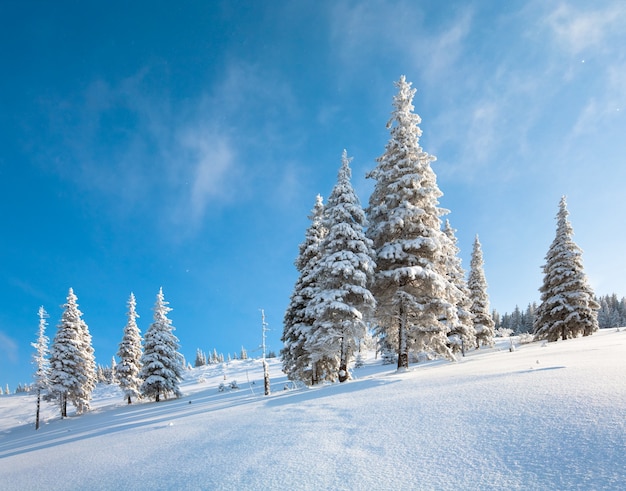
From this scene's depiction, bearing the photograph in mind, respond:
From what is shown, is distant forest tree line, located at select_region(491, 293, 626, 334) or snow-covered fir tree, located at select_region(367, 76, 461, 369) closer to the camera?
snow-covered fir tree, located at select_region(367, 76, 461, 369)

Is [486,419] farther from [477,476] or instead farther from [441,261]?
[441,261]

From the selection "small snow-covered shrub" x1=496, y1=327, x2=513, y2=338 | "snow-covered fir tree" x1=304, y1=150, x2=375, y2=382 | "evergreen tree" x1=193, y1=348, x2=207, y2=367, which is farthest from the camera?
"evergreen tree" x1=193, y1=348, x2=207, y2=367

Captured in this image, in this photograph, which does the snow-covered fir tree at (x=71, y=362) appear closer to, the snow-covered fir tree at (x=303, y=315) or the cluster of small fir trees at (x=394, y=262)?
the snow-covered fir tree at (x=303, y=315)

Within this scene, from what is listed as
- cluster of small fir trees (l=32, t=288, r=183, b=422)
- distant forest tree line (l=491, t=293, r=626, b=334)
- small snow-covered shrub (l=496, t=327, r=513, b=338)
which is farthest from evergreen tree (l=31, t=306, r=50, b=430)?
distant forest tree line (l=491, t=293, r=626, b=334)

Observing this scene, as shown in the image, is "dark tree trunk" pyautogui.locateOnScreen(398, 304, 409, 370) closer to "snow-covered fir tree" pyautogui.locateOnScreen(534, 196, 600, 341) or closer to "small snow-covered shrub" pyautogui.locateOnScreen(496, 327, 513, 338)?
"snow-covered fir tree" pyautogui.locateOnScreen(534, 196, 600, 341)

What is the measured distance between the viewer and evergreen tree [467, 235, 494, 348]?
3959cm

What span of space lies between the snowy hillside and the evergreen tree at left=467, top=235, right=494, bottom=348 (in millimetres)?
34011

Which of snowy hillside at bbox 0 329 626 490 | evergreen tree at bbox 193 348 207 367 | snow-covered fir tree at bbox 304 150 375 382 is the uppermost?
snow-covered fir tree at bbox 304 150 375 382

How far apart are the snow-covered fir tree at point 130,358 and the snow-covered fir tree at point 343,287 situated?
3397 cm

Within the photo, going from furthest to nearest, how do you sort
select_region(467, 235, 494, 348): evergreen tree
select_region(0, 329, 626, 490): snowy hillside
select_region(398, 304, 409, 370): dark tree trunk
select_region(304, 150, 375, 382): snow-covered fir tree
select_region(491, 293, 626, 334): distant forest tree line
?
1. select_region(491, 293, 626, 334): distant forest tree line
2. select_region(467, 235, 494, 348): evergreen tree
3. select_region(304, 150, 375, 382): snow-covered fir tree
4. select_region(398, 304, 409, 370): dark tree trunk
5. select_region(0, 329, 626, 490): snowy hillside

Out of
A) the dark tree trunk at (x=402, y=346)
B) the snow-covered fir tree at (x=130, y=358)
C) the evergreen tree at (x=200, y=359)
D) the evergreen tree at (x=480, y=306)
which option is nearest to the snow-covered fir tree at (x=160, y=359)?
the snow-covered fir tree at (x=130, y=358)

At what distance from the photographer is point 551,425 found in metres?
5.00

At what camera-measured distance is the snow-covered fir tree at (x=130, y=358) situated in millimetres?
41812

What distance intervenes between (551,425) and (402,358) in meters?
11.4
